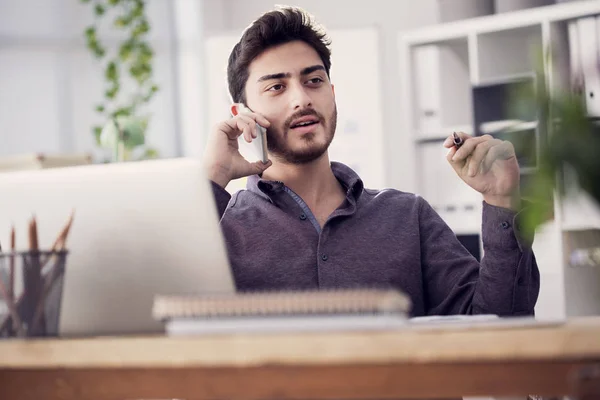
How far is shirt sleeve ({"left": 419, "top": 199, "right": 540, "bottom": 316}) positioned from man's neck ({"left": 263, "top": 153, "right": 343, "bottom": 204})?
24cm

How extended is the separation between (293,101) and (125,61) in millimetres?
3001

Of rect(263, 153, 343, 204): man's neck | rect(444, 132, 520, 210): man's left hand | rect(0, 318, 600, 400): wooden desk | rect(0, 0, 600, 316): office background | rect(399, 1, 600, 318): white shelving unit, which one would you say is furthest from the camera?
rect(0, 0, 600, 316): office background

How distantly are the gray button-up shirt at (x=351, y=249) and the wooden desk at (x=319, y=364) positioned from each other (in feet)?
2.71

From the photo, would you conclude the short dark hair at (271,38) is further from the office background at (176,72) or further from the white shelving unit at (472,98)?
the office background at (176,72)

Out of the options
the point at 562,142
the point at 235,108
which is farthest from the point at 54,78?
the point at 562,142

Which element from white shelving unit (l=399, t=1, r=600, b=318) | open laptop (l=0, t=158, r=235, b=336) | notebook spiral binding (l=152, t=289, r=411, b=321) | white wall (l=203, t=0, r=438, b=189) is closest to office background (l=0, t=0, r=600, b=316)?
white wall (l=203, t=0, r=438, b=189)

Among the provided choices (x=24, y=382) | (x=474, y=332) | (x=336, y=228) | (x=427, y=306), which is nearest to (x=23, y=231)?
(x=24, y=382)

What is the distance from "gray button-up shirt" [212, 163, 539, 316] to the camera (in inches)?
78.2

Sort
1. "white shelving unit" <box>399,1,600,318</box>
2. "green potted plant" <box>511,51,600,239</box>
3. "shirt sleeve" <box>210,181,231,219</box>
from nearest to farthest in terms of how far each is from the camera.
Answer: "green potted plant" <box>511,51,600,239</box>, "shirt sleeve" <box>210,181,231,219</box>, "white shelving unit" <box>399,1,600,318</box>

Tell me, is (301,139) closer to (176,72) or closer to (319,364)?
(319,364)

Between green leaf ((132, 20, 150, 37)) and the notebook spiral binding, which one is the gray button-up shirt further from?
green leaf ((132, 20, 150, 37))

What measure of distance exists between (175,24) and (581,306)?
2.90m

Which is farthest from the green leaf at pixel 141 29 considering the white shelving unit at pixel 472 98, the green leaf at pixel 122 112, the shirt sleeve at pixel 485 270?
the shirt sleeve at pixel 485 270

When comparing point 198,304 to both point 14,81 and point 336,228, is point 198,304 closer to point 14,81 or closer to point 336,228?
point 336,228
